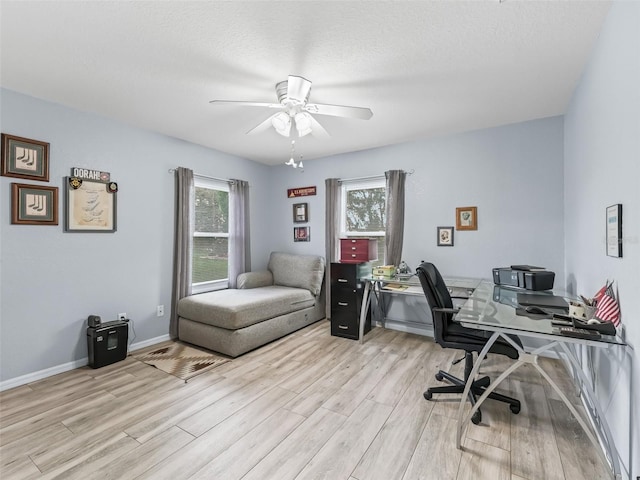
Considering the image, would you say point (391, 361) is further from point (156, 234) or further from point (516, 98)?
point (156, 234)

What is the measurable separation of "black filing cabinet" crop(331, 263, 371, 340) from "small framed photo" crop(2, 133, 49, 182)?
301cm

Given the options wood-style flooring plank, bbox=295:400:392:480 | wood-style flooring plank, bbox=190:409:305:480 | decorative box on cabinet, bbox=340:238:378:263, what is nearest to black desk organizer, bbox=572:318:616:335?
wood-style flooring plank, bbox=295:400:392:480

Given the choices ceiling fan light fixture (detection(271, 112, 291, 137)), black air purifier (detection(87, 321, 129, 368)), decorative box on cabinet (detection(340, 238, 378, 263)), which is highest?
ceiling fan light fixture (detection(271, 112, 291, 137))

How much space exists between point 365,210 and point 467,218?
135cm

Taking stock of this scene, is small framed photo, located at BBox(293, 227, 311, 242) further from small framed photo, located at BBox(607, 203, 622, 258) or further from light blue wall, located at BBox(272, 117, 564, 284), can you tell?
small framed photo, located at BBox(607, 203, 622, 258)

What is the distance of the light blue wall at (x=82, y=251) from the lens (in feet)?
8.11

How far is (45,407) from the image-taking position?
2189 mm

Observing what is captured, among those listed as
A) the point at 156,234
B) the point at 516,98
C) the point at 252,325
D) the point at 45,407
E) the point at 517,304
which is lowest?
the point at 45,407

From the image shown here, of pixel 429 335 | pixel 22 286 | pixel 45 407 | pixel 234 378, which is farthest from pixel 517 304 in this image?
pixel 22 286

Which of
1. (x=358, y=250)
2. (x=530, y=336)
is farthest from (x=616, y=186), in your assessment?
(x=358, y=250)

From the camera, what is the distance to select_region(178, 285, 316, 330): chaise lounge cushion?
3.10m

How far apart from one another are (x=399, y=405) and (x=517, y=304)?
112 cm

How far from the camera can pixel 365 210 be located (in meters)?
4.26

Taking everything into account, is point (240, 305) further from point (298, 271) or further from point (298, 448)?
point (298, 448)
